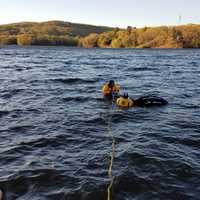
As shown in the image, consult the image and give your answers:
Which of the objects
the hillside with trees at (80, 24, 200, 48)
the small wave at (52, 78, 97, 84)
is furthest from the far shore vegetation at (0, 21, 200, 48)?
the small wave at (52, 78, 97, 84)

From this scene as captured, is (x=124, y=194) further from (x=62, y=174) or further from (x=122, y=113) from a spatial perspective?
(x=122, y=113)

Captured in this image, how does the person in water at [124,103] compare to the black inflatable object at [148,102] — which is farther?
the black inflatable object at [148,102]

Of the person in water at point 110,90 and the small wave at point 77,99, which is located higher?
the person in water at point 110,90

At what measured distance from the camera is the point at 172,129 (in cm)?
1720

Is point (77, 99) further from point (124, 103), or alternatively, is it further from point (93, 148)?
point (93, 148)

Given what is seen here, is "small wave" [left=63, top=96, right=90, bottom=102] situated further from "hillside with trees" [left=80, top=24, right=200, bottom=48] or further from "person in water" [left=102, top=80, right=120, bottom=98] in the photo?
"hillside with trees" [left=80, top=24, right=200, bottom=48]

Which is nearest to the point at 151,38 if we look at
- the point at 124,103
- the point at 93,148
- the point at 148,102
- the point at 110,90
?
the point at 110,90

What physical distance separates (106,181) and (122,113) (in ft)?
31.6

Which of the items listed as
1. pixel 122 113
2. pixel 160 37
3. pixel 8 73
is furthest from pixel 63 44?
pixel 122 113

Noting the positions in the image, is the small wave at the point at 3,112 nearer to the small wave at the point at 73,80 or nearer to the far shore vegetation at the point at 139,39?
the small wave at the point at 73,80

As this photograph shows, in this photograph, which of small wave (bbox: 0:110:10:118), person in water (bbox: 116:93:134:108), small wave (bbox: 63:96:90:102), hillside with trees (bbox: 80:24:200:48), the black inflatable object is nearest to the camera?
small wave (bbox: 0:110:10:118)

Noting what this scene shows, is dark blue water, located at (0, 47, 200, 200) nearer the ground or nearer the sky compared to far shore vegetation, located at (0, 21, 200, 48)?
nearer the sky

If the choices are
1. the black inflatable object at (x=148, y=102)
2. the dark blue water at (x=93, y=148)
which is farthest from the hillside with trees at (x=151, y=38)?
the black inflatable object at (x=148, y=102)

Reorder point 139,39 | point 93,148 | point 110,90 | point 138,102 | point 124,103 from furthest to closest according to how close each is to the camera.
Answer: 1. point 139,39
2. point 110,90
3. point 138,102
4. point 124,103
5. point 93,148
